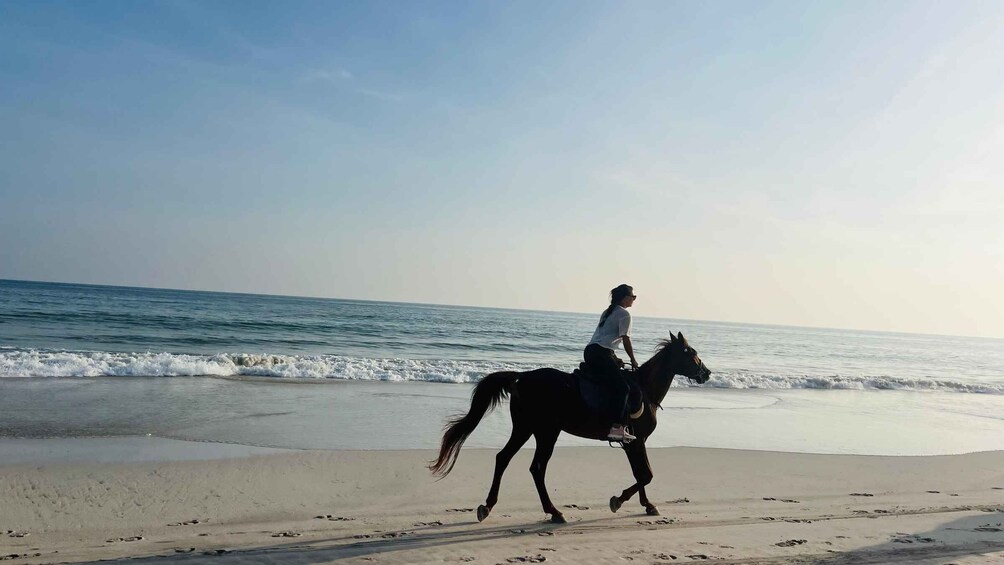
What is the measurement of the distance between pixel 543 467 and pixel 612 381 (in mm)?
1057

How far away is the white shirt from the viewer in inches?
237

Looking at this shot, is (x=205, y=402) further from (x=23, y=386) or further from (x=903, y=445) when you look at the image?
(x=903, y=445)

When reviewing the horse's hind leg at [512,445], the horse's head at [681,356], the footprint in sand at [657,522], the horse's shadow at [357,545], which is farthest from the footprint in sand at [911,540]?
the horse's hind leg at [512,445]

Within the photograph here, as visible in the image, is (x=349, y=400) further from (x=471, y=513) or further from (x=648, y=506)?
(x=648, y=506)

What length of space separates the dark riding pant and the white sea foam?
12.9 metres

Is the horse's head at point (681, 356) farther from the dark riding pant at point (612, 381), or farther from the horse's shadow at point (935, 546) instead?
the horse's shadow at point (935, 546)

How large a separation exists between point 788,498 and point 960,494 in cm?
251

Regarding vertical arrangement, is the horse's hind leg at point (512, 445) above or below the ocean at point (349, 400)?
above

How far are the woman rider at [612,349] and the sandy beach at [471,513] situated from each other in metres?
0.91

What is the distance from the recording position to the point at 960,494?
7.88 meters

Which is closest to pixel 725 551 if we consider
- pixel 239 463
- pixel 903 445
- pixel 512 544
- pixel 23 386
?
pixel 512 544

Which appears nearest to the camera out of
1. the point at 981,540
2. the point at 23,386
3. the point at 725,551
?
the point at 725,551

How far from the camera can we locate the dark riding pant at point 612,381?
610cm

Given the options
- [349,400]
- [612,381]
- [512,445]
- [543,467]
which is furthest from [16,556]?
[349,400]
